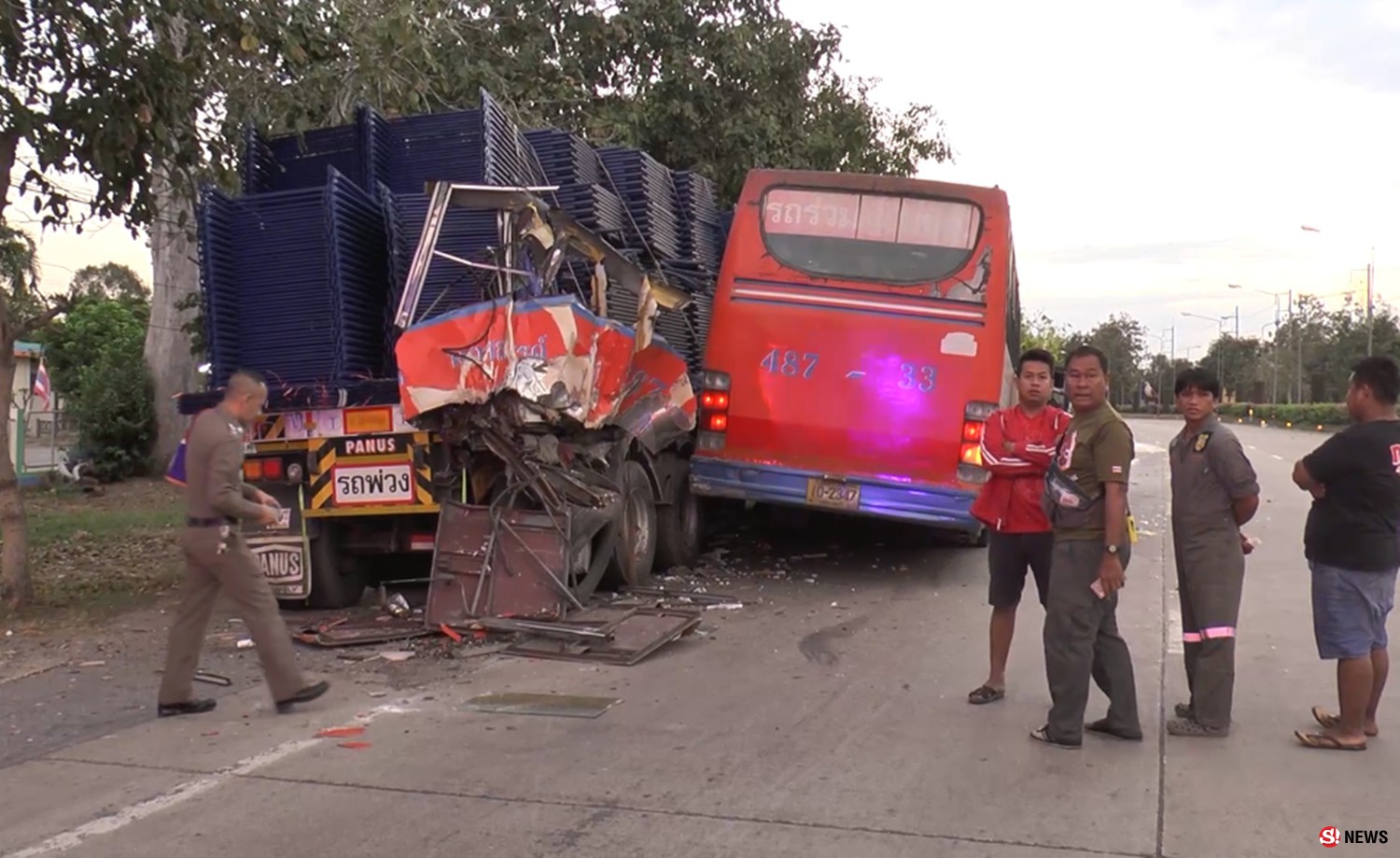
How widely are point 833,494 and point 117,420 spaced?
1380cm

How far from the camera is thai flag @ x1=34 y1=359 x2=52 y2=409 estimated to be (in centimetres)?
2370

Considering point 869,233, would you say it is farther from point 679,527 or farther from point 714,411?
point 679,527

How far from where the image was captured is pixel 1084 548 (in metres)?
5.50

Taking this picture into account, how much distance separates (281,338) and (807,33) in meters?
11.2

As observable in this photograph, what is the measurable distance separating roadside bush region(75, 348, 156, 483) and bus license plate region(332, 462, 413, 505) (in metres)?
12.7

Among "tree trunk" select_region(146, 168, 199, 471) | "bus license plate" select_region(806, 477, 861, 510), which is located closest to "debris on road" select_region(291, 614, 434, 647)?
"bus license plate" select_region(806, 477, 861, 510)

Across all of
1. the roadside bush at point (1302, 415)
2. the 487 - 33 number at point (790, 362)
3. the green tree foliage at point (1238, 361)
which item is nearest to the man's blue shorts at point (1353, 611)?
the 487 - 33 number at point (790, 362)

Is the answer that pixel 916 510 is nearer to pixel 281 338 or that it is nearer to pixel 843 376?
pixel 843 376

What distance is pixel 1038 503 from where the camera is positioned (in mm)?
6027

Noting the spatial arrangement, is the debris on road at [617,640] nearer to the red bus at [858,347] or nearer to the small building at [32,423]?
the red bus at [858,347]

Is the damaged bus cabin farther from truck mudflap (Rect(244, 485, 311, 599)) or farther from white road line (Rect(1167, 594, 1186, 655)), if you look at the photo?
white road line (Rect(1167, 594, 1186, 655))

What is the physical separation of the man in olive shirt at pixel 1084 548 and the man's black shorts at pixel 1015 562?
1.54 ft

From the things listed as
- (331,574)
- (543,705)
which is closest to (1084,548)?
(543,705)

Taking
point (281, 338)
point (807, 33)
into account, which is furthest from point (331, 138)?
point (807, 33)
